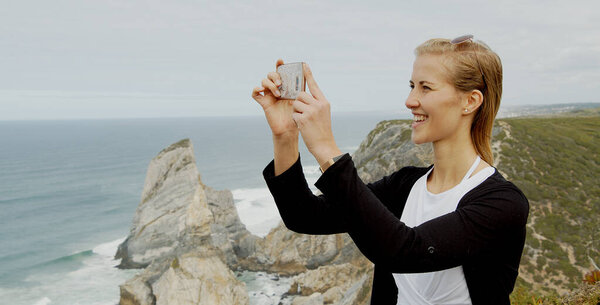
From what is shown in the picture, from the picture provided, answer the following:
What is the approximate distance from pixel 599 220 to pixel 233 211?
28749mm

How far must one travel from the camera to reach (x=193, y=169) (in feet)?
112

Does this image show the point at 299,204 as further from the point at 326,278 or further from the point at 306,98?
the point at 326,278

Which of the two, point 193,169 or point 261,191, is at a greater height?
point 193,169

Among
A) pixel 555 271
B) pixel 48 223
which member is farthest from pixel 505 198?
pixel 48 223

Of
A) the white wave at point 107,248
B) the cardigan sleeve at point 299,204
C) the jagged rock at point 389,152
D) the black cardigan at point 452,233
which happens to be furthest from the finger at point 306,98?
the white wave at point 107,248

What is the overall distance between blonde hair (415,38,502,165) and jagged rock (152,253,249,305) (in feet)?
80.8

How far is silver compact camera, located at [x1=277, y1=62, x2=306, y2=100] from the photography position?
166 centimetres

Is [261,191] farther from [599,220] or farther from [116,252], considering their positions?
[599,220]

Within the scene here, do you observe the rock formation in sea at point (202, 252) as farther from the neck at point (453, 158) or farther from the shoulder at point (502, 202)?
the shoulder at point (502, 202)

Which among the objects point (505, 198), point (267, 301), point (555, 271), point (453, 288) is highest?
point (505, 198)

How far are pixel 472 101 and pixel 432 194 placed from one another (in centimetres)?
44

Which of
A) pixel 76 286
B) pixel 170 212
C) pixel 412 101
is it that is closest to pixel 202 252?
pixel 170 212

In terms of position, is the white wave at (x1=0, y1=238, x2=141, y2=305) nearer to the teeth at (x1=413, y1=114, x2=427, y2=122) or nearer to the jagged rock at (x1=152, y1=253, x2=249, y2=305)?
the jagged rock at (x1=152, y1=253, x2=249, y2=305)

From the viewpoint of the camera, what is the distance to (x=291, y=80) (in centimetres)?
176
